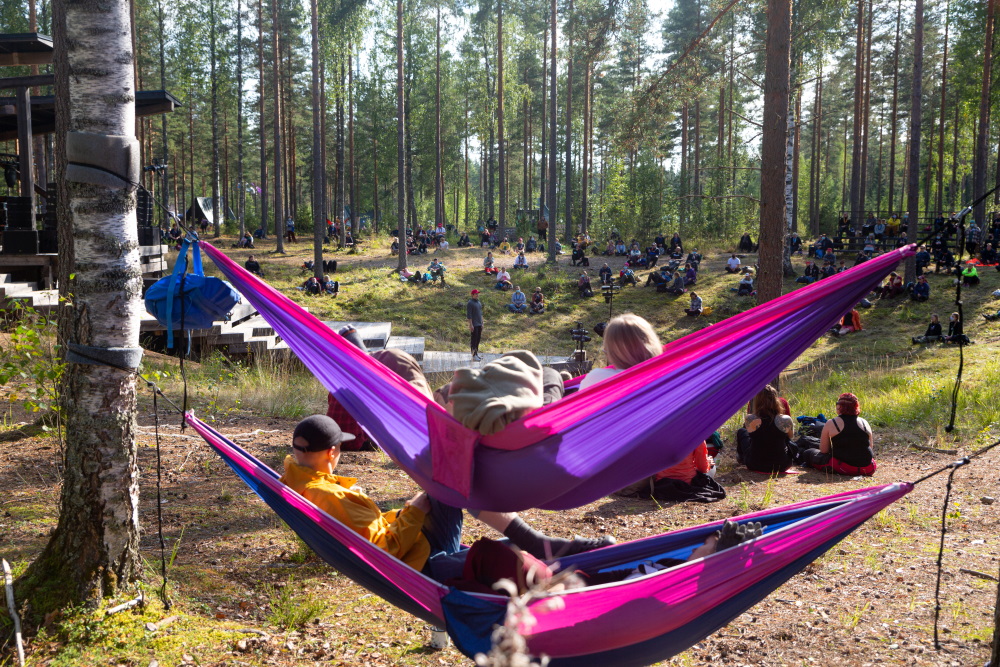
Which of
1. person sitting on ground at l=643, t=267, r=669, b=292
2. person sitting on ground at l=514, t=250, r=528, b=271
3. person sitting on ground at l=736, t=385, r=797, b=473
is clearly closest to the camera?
person sitting on ground at l=736, t=385, r=797, b=473

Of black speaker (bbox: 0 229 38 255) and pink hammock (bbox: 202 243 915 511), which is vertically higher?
black speaker (bbox: 0 229 38 255)

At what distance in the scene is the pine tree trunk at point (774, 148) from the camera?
7.27 metres

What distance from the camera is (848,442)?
5359 mm

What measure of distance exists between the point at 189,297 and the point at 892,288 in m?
17.1

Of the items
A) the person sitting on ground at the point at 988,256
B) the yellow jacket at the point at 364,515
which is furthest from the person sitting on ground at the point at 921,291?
the yellow jacket at the point at 364,515

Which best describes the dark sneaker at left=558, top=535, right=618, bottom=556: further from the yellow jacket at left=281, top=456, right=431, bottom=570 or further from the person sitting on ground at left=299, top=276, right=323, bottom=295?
the person sitting on ground at left=299, top=276, right=323, bottom=295

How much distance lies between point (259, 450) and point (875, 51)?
27481mm

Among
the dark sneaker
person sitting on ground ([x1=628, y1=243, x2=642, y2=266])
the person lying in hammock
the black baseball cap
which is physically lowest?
the dark sneaker

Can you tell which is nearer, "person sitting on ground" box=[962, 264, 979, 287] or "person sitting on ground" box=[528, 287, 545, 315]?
"person sitting on ground" box=[962, 264, 979, 287]

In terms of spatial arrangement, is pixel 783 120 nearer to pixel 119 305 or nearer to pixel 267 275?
pixel 119 305

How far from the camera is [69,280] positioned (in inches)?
105

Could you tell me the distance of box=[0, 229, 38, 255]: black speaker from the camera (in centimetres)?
1006

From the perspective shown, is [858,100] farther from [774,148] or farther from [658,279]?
[774,148]

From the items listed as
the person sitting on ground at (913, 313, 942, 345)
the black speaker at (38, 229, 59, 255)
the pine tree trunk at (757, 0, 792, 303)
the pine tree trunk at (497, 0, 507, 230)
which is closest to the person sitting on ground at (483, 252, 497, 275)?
the pine tree trunk at (497, 0, 507, 230)
